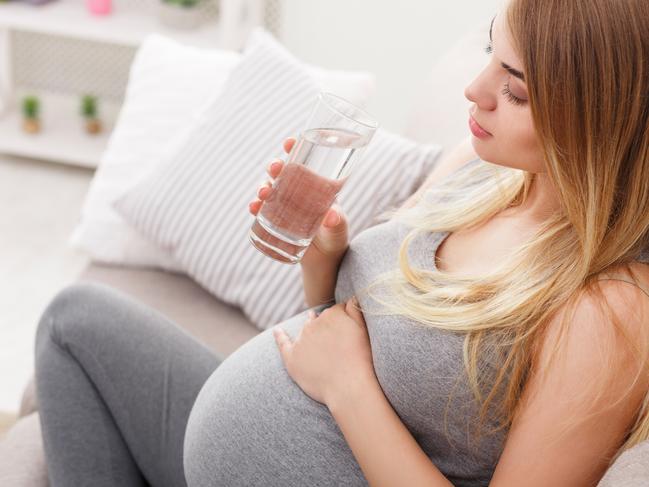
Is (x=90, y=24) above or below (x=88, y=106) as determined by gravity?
above

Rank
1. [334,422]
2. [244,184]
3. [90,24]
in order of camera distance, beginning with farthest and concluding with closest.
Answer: [90,24] < [244,184] < [334,422]

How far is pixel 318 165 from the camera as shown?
42.8 inches

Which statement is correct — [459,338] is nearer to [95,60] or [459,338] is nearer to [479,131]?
[479,131]

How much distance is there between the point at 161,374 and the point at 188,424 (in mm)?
115

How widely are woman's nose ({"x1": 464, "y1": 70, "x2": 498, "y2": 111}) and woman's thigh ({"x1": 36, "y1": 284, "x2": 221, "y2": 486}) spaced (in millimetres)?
621

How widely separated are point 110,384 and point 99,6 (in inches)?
73.3

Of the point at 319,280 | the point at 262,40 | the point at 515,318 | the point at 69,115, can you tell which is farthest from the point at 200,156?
the point at 69,115

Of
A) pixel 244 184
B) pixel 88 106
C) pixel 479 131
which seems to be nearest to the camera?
pixel 479 131

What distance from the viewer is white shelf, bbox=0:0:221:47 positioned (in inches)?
110

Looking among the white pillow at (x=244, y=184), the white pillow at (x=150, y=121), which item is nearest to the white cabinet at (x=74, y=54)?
the white pillow at (x=150, y=121)

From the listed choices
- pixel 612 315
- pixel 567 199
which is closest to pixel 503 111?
pixel 567 199

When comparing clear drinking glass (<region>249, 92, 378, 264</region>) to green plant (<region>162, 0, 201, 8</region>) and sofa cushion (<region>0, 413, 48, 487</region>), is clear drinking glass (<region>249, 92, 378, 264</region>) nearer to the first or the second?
sofa cushion (<region>0, 413, 48, 487</region>)

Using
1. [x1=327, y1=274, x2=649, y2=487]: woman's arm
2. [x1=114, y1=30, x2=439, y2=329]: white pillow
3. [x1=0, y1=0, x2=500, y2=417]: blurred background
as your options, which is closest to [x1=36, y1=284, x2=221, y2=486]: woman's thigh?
[x1=114, y1=30, x2=439, y2=329]: white pillow

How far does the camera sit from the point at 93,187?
1915 millimetres
